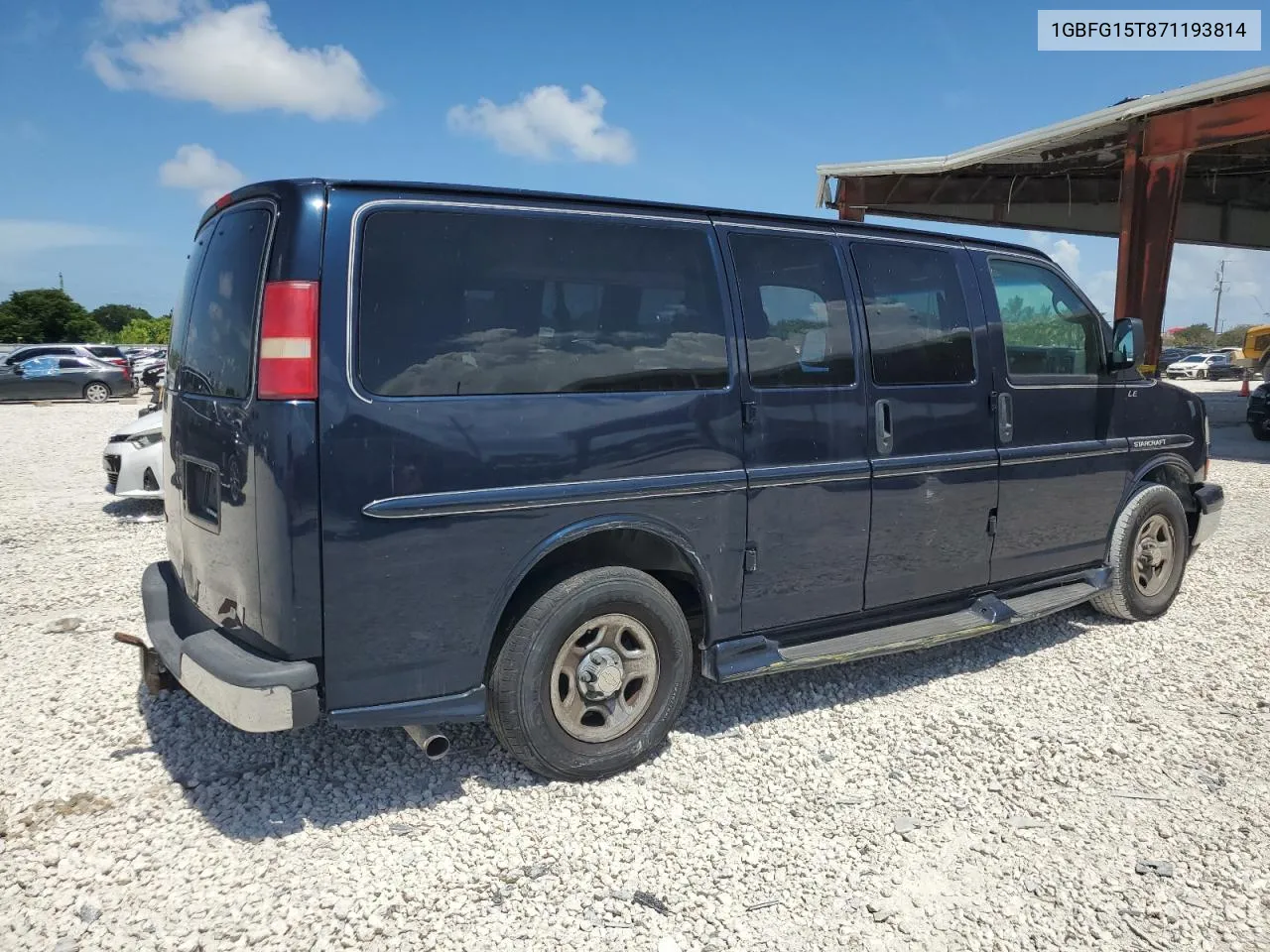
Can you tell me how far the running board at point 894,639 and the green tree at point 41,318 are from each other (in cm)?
8094

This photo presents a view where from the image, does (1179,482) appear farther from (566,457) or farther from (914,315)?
(566,457)

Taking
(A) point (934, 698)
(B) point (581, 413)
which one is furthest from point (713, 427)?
(A) point (934, 698)

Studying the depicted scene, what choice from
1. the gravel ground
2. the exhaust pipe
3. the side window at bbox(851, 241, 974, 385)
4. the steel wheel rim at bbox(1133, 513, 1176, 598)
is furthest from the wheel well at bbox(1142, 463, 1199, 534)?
the exhaust pipe

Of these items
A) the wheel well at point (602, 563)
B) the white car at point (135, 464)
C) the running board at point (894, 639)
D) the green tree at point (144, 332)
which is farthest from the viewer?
the green tree at point (144, 332)

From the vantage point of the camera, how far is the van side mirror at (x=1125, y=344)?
16.7 ft

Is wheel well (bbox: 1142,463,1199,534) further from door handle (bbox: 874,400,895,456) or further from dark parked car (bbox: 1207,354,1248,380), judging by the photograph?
dark parked car (bbox: 1207,354,1248,380)

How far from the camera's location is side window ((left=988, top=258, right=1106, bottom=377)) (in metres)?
4.74

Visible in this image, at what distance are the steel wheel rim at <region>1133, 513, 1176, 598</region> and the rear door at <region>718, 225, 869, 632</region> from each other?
2415 millimetres

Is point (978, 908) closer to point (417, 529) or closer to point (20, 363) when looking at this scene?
point (417, 529)

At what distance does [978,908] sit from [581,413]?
2.07 meters

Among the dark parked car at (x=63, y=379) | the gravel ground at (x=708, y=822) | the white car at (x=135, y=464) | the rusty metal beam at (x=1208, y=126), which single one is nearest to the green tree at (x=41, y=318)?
the dark parked car at (x=63, y=379)

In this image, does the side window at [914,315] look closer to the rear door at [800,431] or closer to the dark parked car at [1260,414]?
the rear door at [800,431]

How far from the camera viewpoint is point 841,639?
13.4 ft

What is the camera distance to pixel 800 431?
388 cm
